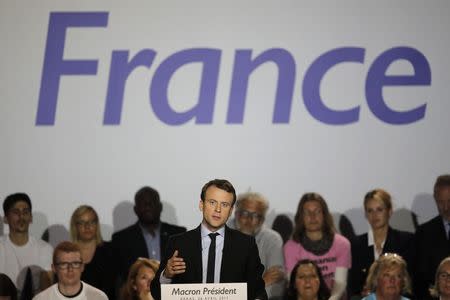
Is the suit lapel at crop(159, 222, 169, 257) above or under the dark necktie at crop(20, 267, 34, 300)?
above

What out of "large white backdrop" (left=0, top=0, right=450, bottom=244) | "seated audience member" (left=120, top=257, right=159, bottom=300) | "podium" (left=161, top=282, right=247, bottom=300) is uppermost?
"large white backdrop" (left=0, top=0, right=450, bottom=244)

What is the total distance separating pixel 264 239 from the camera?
6.71 metres

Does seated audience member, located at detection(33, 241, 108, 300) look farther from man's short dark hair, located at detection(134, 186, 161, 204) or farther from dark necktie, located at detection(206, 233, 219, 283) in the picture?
dark necktie, located at detection(206, 233, 219, 283)

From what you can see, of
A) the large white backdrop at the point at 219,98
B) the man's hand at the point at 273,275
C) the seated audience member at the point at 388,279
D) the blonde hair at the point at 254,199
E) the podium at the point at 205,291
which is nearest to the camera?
the podium at the point at 205,291

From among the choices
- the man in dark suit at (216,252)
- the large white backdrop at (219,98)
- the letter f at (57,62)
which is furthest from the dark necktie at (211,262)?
the letter f at (57,62)

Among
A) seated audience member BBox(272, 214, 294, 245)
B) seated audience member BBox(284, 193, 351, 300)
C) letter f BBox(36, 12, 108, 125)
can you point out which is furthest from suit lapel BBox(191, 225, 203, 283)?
letter f BBox(36, 12, 108, 125)

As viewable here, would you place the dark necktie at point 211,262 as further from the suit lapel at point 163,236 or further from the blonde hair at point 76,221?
the suit lapel at point 163,236

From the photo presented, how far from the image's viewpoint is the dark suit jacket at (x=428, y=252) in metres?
6.57

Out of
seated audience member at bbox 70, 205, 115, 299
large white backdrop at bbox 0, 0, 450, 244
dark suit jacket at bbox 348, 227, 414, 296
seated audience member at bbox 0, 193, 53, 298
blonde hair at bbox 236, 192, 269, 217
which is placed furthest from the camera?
large white backdrop at bbox 0, 0, 450, 244

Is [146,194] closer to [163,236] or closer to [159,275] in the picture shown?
[163,236]

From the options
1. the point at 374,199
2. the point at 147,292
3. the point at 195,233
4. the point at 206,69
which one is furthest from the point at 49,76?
the point at 195,233

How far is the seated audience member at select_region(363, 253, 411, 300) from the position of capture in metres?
5.97

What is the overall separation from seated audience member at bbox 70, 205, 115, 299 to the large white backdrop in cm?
64

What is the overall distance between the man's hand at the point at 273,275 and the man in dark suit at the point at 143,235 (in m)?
0.95
